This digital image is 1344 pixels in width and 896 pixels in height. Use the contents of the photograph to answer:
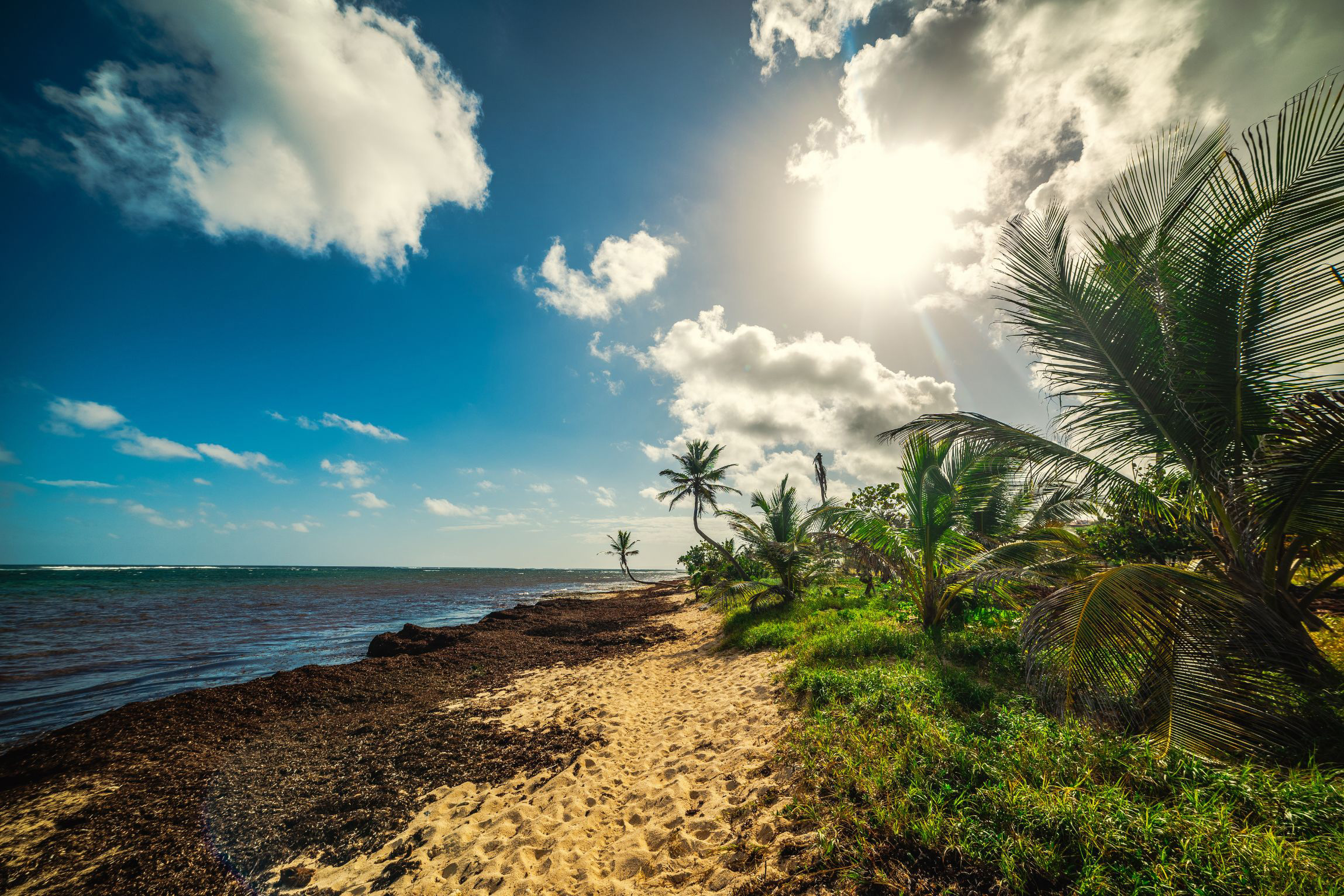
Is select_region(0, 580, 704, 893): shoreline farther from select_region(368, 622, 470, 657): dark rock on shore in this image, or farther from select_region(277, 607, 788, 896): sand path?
select_region(368, 622, 470, 657): dark rock on shore

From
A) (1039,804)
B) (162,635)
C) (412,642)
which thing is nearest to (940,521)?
(1039,804)

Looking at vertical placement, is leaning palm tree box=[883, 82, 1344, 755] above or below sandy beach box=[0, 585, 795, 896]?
above

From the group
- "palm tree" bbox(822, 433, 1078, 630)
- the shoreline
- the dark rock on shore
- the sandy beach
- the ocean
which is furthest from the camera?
the dark rock on shore

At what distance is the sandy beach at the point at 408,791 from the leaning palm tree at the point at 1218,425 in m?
3.11

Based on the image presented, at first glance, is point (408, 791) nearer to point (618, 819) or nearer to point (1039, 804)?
point (618, 819)

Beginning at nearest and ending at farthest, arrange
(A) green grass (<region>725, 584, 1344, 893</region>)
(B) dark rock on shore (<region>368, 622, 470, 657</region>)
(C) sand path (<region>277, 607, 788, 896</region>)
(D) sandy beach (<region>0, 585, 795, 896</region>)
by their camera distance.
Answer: (A) green grass (<region>725, 584, 1344, 893</region>) < (C) sand path (<region>277, 607, 788, 896</region>) < (D) sandy beach (<region>0, 585, 795, 896</region>) < (B) dark rock on shore (<region>368, 622, 470, 657</region>)

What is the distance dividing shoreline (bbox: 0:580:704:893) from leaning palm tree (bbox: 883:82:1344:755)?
596 centimetres

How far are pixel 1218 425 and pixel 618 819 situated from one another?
664 cm

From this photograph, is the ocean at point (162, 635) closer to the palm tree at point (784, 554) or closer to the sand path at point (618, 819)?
the sand path at point (618, 819)

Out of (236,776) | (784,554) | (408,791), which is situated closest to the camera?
(408,791)

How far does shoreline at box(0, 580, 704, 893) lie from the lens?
4070 millimetres

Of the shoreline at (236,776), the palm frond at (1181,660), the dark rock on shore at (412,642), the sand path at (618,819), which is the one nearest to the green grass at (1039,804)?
the palm frond at (1181,660)

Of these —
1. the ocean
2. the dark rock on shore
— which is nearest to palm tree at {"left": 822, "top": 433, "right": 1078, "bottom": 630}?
the dark rock on shore

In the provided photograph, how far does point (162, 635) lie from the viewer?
1564cm
